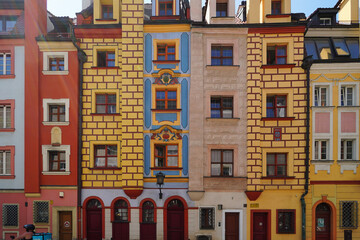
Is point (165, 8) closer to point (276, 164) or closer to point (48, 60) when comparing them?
point (48, 60)

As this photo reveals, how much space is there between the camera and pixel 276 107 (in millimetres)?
14617

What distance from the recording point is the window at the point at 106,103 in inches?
583

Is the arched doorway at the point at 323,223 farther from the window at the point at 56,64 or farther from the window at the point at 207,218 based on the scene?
the window at the point at 56,64

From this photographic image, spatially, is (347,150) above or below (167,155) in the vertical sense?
above

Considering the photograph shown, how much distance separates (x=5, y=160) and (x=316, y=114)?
20.1 metres

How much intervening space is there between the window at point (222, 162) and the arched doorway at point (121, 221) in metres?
6.11

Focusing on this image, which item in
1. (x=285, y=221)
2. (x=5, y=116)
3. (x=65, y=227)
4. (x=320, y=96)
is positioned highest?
(x=320, y=96)

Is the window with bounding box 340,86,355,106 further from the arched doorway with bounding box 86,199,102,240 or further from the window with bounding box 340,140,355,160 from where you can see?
the arched doorway with bounding box 86,199,102,240

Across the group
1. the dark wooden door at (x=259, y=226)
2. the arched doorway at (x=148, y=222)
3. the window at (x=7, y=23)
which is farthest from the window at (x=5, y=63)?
the dark wooden door at (x=259, y=226)

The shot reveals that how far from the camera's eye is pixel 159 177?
1336cm

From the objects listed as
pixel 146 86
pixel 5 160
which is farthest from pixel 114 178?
pixel 5 160

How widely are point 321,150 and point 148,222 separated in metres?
12.0

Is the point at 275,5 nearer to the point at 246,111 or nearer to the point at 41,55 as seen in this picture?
the point at 246,111

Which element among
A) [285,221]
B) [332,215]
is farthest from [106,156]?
[332,215]
